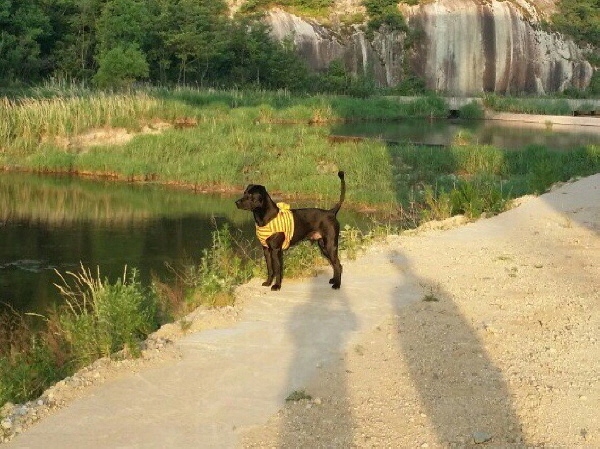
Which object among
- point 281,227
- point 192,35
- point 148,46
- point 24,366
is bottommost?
point 24,366

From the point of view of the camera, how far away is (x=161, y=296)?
36.9 feet

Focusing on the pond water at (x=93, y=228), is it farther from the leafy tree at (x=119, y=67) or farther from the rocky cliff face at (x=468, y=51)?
the rocky cliff face at (x=468, y=51)

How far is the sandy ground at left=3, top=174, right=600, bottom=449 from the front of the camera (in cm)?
601

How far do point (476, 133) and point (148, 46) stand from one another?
18621 millimetres

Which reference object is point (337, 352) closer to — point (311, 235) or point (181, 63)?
point (311, 235)

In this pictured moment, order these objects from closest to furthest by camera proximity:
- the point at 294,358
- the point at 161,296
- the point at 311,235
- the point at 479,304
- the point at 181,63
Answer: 1. the point at 294,358
2. the point at 479,304
3. the point at 311,235
4. the point at 161,296
5. the point at 181,63

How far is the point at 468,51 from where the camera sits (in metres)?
65.9

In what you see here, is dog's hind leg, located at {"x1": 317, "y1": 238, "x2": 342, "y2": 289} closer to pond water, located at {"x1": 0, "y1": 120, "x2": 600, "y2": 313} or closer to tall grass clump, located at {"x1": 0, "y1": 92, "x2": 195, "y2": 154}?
pond water, located at {"x1": 0, "y1": 120, "x2": 600, "y2": 313}

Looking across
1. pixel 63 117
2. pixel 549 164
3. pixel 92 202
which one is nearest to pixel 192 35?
pixel 63 117

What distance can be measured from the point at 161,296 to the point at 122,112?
697 inches

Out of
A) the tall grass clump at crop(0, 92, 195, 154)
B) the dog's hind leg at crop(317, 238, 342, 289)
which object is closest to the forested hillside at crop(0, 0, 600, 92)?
the tall grass clump at crop(0, 92, 195, 154)

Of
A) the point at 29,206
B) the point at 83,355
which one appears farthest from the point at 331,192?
the point at 83,355

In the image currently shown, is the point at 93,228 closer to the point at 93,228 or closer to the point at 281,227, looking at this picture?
the point at 93,228

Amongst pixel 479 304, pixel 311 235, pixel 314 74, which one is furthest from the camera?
pixel 314 74
